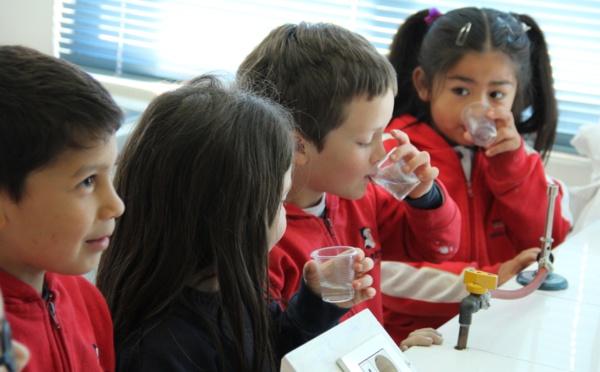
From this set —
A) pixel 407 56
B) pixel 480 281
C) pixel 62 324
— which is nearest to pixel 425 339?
pixel 480 281

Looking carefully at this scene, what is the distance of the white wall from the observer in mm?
4000

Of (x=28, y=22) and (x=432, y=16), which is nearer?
(x=432, y=16)

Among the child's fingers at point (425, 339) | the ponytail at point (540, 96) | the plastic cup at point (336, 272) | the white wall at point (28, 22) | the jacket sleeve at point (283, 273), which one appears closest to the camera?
the plastic cup at point (336, 272)

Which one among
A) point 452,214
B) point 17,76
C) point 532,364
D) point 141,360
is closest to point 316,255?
point 141,360

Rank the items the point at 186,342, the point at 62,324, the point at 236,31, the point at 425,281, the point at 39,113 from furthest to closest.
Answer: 1. the point at 236,31
2. the point at 425,281
3. the point at 186,342
4. the point at 62,324
5. the point at 39,113

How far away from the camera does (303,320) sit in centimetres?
138

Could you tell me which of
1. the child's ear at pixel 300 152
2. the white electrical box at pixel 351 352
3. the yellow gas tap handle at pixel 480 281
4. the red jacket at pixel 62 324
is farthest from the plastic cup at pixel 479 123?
the red jacket at pixel 62 324

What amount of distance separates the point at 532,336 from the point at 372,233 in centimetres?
52

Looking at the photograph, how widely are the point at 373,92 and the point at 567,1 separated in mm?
2002

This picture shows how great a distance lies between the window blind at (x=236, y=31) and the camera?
132 inches

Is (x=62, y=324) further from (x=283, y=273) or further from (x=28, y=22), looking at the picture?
(x=28, y=22)

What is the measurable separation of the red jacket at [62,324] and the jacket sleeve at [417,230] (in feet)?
3.09

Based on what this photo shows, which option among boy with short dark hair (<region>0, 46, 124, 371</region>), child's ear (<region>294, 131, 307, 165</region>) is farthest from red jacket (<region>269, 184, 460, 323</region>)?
boy with short dark hair (<region>0, 46, 124, 371</region>)

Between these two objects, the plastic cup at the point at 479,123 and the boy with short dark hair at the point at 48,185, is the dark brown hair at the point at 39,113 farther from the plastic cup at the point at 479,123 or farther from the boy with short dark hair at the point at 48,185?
the plastic cup at the point at 479,123
